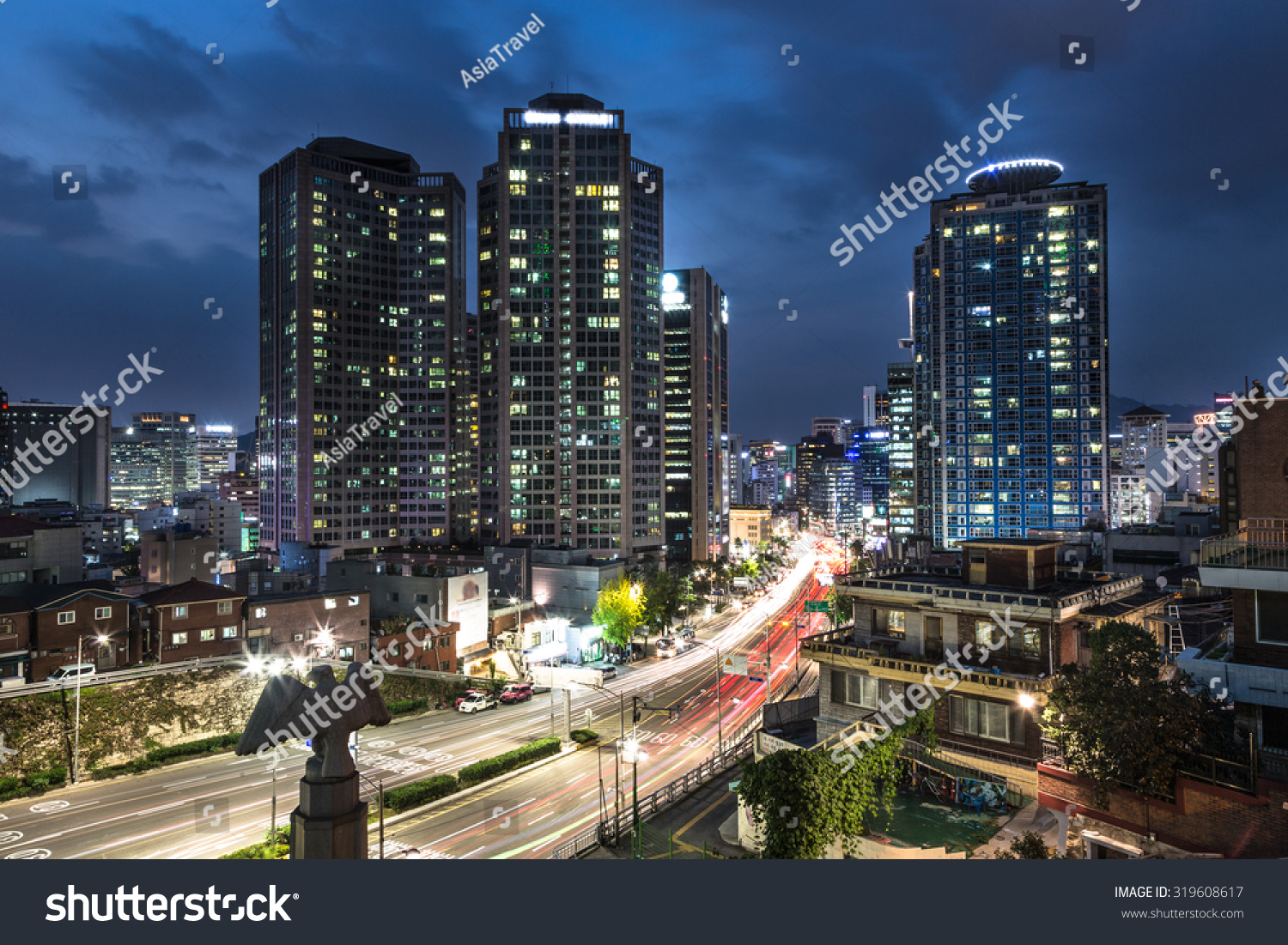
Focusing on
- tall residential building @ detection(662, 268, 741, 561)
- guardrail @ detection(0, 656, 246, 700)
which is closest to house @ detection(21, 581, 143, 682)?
guardrail @ detection(0, 656, 246, 700)

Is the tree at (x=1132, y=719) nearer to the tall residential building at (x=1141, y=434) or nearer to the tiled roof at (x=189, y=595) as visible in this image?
the tiled roof at (x=189, y=595)

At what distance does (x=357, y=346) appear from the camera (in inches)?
3671

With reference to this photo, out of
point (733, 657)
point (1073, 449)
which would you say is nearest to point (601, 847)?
point (733, 657)

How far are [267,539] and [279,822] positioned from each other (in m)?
82.3

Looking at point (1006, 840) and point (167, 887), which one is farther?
point (1006, 840)

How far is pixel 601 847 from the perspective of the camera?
54.9 ft

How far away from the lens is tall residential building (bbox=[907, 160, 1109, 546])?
79.1 m

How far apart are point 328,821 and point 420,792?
62.1 feet

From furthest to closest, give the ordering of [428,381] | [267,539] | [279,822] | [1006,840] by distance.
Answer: [428,381]
[267,539]
[279,822]
[1006,840]

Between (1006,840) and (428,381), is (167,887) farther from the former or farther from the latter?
(428,381)

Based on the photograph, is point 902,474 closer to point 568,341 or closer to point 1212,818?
point 568,341

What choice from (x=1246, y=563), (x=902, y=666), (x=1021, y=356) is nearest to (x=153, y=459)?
(x=1021, y=356)

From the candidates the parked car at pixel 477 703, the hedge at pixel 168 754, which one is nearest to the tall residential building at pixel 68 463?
the hedge at pixel 168 754

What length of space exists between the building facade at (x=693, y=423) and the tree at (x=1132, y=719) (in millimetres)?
80168
